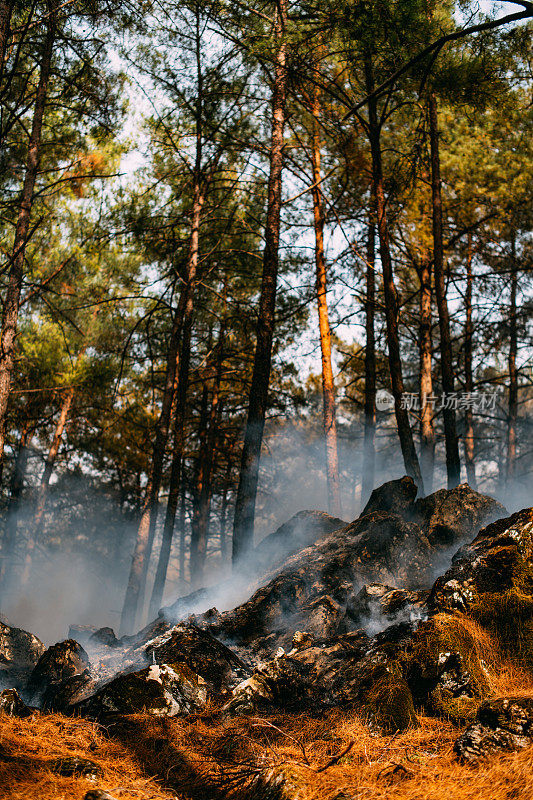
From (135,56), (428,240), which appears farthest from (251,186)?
(428,240)

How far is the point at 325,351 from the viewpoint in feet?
40.1

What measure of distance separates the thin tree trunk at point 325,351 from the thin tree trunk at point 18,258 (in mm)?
5262

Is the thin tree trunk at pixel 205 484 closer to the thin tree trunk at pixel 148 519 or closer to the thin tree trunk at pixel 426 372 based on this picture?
the thin tree trunk at pixel 148 519

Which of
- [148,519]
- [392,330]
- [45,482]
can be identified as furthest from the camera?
[45,482]

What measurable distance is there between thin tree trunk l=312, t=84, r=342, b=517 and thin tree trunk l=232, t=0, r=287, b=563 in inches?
64.3

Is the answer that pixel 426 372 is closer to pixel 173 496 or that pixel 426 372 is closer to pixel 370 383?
pixel 370 383

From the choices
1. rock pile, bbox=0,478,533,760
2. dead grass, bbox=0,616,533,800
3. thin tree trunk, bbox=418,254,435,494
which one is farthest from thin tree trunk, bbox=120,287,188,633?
dead grass, bbox=0,616,533,800

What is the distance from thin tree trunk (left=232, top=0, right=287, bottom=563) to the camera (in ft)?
29.8

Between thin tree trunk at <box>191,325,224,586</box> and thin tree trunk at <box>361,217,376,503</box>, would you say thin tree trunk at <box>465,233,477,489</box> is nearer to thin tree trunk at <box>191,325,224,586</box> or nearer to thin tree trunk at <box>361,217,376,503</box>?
thin tree trunk at <box>361,217,376,503</box>

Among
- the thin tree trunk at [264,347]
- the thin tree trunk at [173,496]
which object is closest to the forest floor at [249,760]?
the thin tree trunk at [264,347]

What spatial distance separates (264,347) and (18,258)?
12.8 ft

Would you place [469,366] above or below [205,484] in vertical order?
above

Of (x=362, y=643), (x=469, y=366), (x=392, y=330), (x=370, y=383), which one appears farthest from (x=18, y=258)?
(x=469, y=366)

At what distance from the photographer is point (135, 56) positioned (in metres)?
11.2
